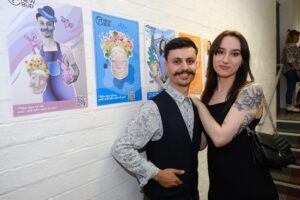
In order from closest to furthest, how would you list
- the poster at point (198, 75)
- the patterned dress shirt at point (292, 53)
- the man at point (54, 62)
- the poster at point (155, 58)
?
the man at point (54, 62)
the poster at point (155, 58)
the poster at point (198, 75)
the patterned dress shirt at point (292, 53)

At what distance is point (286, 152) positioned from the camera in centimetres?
147

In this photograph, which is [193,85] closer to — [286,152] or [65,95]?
[286,152]

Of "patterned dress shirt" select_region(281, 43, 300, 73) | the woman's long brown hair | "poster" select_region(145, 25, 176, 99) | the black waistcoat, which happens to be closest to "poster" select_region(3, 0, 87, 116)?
the black waistcoat

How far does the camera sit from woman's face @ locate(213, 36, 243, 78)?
1.56 m

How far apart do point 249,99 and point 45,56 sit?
1090 millimetres

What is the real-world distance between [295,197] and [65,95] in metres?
3.26

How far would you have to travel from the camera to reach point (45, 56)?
43.9 inches

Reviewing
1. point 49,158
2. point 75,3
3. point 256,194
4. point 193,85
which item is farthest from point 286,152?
point 75,3

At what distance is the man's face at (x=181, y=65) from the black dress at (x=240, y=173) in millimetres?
281

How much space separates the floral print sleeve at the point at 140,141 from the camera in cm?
131

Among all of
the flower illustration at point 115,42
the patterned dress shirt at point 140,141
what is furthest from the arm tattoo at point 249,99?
the flower illustration at point 115,42

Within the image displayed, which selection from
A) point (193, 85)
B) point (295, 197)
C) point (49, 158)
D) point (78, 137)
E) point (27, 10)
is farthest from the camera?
point (295, 197)

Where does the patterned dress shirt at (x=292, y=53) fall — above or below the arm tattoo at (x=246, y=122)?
above

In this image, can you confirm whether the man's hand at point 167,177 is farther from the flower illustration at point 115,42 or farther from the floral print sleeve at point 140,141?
the flower illustration at point 115,42
